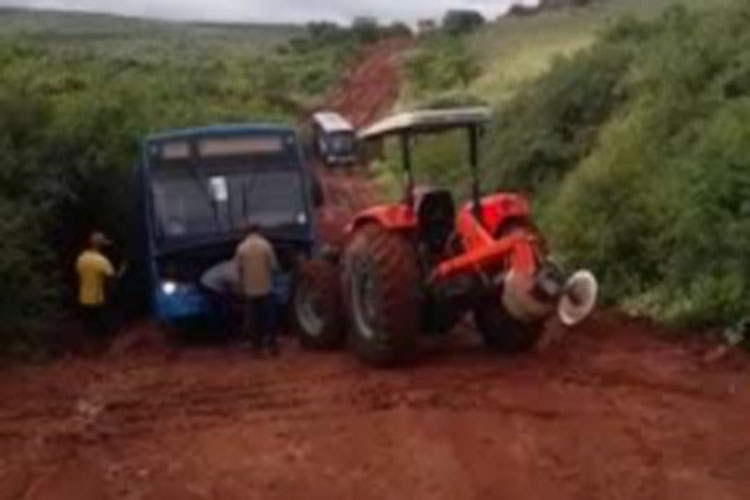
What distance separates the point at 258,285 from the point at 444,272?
12.9ft

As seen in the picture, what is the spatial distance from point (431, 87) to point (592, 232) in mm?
54303

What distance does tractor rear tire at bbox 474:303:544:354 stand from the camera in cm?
1598

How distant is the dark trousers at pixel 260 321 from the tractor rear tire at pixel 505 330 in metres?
3.28

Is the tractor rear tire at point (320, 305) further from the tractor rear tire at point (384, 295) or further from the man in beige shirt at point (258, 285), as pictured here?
the tractor rear tire at point (384, 295)

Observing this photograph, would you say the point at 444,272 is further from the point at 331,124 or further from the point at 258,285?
the point at 331,124

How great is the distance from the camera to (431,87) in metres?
74.1

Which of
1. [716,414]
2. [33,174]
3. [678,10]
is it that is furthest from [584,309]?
[678,10]

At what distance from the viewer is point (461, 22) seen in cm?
11731

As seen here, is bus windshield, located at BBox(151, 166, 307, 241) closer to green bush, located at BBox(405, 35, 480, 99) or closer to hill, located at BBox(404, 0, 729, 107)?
hill, located at BBox(404, 0, 729, 107)

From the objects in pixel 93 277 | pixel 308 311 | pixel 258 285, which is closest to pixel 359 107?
pixel 93 277

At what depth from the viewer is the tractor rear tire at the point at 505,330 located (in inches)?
629

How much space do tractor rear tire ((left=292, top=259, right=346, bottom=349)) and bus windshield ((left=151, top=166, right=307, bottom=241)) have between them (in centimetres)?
382

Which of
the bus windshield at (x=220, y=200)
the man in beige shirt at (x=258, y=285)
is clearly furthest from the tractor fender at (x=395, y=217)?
the bus windshield at (x=220, y=200)

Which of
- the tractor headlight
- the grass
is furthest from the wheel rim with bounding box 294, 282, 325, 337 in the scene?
the grass
